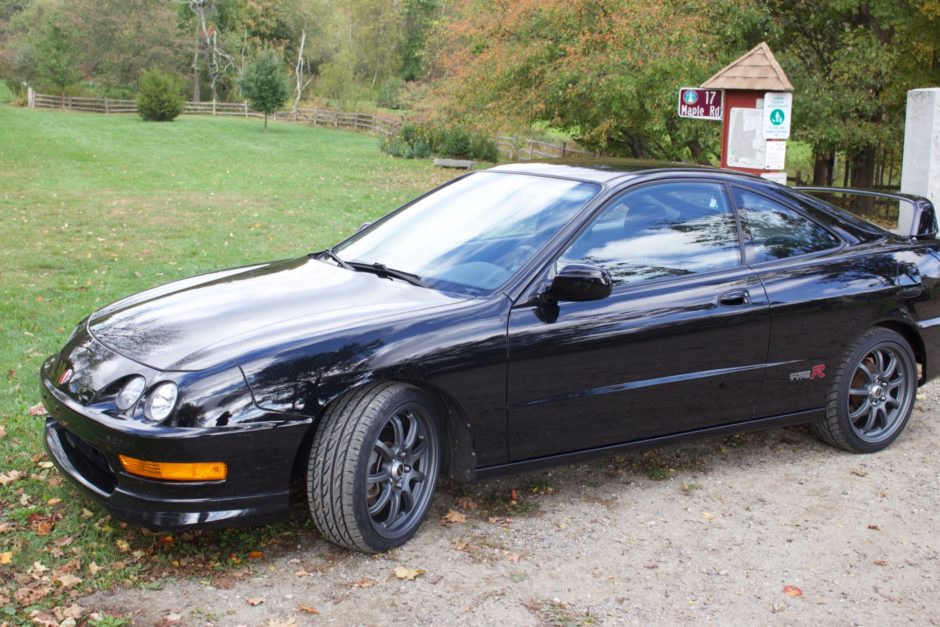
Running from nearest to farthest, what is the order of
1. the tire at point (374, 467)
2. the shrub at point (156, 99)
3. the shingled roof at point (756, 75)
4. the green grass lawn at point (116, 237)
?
the tire at point (374, 467), the green grass lawn at point (116, 237), the shingled roof at point (756, 75), the shrub at point (156, 99)

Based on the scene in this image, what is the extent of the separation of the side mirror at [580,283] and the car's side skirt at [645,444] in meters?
0.75

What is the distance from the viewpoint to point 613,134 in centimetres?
2114

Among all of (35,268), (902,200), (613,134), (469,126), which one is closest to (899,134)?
(613,134)

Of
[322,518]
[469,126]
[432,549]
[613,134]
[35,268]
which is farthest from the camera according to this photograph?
[469,126]

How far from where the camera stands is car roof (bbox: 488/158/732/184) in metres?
4.95

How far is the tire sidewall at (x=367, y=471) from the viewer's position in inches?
154

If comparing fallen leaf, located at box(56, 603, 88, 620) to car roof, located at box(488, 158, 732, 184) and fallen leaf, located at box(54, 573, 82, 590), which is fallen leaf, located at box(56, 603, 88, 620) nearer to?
fallen leaf, located at box(54, 573, 82, 590)

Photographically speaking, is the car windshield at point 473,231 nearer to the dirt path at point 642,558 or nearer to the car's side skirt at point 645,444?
the car's side skirt at point 645,444

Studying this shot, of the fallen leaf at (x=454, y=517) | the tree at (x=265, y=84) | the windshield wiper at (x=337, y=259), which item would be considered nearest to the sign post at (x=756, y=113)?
the windshield wiper at (x=337, y=259)

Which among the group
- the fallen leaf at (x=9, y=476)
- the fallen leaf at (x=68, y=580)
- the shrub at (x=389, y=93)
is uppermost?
the shrub at (x=389, y=93)

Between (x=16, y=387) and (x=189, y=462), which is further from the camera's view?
(x=16, y=387)

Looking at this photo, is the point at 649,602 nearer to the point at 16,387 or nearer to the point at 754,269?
the point at 754,269

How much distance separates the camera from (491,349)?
4238 millimetres

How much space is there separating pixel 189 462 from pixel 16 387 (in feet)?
9.89
